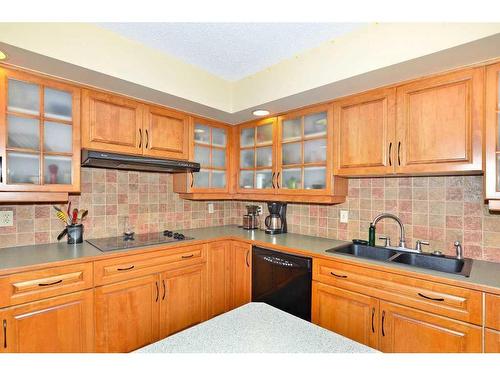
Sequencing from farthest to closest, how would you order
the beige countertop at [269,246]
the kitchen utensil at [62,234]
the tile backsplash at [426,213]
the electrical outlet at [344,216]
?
the electrical outlet at [344,216], the kitchen utensil at [62,234], the tile backsplash at [426,213], the beige countertop at [269,246]

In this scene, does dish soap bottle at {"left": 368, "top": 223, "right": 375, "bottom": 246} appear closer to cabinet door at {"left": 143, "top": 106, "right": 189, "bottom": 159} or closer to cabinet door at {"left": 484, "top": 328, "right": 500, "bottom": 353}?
cabinet door at {"left": 484, "top": 328, "right": 500, "bottom": 353}

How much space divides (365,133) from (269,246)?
1143mm

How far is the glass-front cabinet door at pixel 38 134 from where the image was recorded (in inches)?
64.3

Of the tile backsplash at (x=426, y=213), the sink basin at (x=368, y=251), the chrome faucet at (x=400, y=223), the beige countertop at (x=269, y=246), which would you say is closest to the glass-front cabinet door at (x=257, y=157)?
the beige countertop at (x=269, y=246)

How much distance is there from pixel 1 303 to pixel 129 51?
5.42 ft

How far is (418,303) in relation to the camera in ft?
4.84

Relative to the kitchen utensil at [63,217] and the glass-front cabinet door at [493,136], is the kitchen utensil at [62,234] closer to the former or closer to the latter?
the kitchen utensil at [63,217]

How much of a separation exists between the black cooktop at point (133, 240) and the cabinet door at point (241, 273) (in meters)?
0.46

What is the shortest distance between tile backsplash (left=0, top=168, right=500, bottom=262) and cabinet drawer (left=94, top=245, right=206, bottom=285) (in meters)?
0.57

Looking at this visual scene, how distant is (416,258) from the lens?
1892mm
